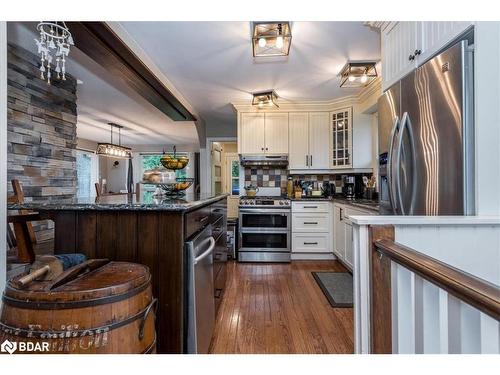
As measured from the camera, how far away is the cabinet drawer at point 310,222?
3.83 metres

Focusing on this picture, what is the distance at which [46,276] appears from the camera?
94 cm

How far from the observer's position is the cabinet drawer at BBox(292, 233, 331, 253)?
3826 mm

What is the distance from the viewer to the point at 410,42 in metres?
1.71

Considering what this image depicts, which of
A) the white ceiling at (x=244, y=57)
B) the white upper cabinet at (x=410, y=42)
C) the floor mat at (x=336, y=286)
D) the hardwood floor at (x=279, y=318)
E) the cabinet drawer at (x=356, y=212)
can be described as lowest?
the hardwood floor at (x=279, y=318)

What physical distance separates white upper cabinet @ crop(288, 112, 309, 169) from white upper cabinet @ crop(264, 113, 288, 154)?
90mm

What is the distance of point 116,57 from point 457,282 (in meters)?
2.59

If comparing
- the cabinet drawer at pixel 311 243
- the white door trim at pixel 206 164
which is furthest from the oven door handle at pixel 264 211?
the white door trim at pixel 206 164

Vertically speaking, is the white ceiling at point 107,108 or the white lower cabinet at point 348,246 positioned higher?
the white ceiling at point 107,108

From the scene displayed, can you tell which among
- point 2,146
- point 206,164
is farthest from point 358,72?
point 206,164

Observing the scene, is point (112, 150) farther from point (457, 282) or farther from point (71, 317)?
point (457, 282)

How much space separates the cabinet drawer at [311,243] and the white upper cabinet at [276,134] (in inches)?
52.9

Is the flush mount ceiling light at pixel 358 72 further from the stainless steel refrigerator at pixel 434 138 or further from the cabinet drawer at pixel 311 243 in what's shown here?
the cabinet drawer at pixel 311 243
